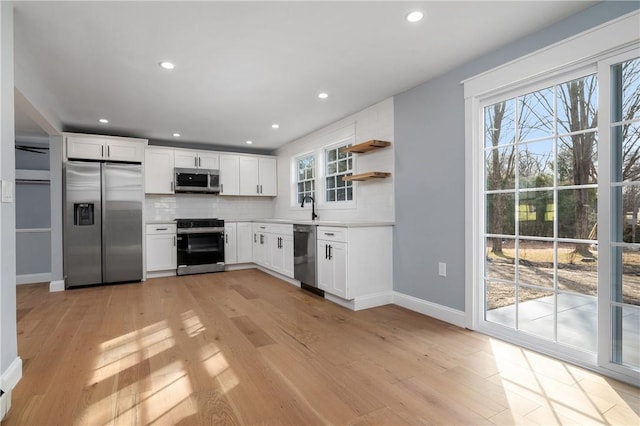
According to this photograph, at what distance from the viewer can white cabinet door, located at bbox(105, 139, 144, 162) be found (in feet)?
15.9

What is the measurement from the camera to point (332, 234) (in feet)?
11.8

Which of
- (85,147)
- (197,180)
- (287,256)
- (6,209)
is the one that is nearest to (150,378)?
(6,209)

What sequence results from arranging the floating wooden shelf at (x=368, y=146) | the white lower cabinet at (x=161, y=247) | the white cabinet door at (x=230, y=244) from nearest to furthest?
1. the floating wooden shelf at (x=368, y=146)
2. the white lower cabinet at (x=161, y=247)
3. the white cabinet door at (x=230, y=244)

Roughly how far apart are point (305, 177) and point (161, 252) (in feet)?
8.78

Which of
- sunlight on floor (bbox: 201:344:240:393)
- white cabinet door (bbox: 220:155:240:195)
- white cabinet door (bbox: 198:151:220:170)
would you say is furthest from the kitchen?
white cabinet door (bbox: 220:155:240:195)

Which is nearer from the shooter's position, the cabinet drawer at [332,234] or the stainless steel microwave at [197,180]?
the cabinet drawer at [332,234]

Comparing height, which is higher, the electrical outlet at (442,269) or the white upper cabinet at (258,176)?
the white upper cabinet at (258,176)

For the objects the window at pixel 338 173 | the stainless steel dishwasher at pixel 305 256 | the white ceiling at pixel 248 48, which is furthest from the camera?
the window at pixel 338 173

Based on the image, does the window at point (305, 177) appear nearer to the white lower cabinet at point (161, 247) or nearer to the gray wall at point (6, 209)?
the white lower cabinet at point (161, 247)

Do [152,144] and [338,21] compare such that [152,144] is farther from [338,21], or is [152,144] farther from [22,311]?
[338,21]

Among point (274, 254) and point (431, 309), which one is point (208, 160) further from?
point (431, 309)

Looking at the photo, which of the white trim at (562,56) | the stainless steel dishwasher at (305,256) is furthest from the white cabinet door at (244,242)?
the white trim at (562,56)

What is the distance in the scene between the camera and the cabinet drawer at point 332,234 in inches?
134

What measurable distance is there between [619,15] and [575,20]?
24 cm
